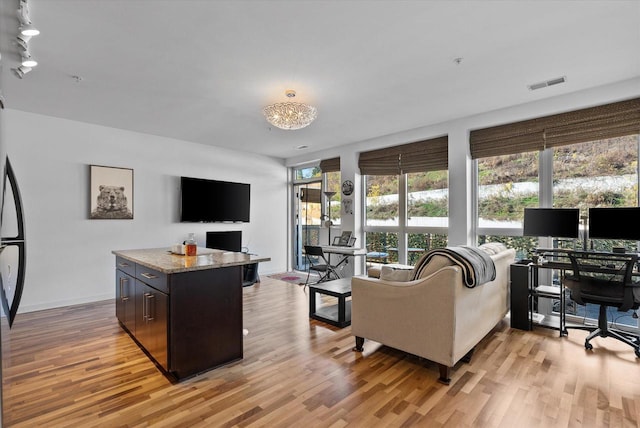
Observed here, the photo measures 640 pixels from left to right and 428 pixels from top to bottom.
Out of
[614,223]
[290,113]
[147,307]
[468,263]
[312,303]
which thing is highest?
[290,113]

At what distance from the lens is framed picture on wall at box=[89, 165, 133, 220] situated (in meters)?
4.63

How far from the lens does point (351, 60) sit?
9.22 feet

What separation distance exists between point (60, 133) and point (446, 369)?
17.8 feet

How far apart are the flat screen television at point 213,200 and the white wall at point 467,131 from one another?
2.62 metres

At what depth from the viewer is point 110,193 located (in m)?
4.77

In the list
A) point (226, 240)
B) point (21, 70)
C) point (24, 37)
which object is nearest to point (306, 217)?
point (226, 240)

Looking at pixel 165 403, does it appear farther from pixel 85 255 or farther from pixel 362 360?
pixel 85 255

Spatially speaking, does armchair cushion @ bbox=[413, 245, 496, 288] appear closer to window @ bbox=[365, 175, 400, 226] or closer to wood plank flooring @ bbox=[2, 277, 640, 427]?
wood plank flooring @ bbox=[2, 277, 640, 427]

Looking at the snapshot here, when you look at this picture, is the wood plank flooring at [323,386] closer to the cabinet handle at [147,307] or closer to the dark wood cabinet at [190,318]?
the dark wood cabinet at [190,318]

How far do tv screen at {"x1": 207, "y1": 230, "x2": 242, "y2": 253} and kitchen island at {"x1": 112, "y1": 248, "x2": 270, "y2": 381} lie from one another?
9.59ft

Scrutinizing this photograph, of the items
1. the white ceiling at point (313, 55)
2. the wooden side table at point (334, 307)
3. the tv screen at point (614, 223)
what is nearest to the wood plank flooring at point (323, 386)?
the wooden side table at point (334, 307)

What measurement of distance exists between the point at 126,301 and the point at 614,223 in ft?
16.4

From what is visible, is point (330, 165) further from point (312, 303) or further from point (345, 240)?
point (312, 303)

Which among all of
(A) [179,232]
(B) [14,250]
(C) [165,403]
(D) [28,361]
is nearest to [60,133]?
(A) [179,232]
